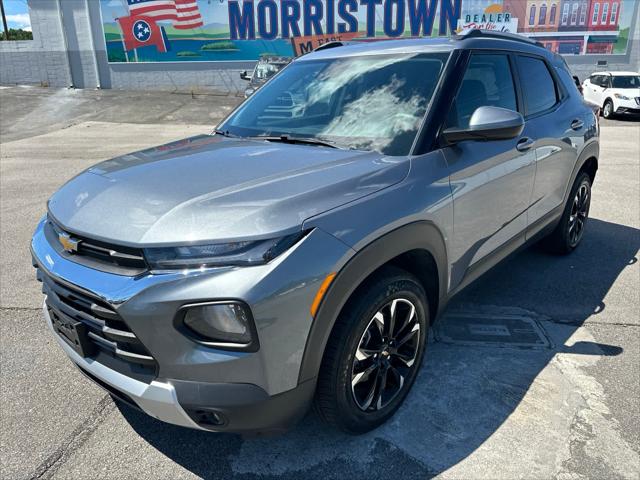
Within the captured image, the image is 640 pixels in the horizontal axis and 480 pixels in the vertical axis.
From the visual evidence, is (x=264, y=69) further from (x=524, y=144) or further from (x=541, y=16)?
(x=541, y=16)

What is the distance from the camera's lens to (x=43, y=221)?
2.63 m

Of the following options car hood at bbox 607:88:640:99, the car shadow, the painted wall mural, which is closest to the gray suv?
the car shadow

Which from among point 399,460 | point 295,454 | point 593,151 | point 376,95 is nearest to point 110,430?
point 295,454

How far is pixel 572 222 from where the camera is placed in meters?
4.68

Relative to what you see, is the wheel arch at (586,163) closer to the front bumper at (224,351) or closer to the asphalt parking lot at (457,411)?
the asphalt parking lot at (457,411)

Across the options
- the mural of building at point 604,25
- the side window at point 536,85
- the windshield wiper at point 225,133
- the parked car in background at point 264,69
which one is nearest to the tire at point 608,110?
the mural of building at point 604,25

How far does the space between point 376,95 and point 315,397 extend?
1.71 metres

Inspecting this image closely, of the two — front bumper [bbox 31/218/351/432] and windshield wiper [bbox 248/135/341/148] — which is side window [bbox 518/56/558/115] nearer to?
windshield wiper [bbox 248/135/341/148]

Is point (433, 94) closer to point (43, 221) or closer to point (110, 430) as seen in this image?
point (43, 221)

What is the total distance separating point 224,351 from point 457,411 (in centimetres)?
143

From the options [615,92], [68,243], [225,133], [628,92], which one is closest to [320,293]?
[68,243]

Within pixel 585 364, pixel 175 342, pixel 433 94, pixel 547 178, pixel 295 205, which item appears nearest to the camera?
pixel 175 342

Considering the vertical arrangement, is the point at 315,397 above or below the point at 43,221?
below

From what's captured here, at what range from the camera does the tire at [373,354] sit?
2119 millimetres
